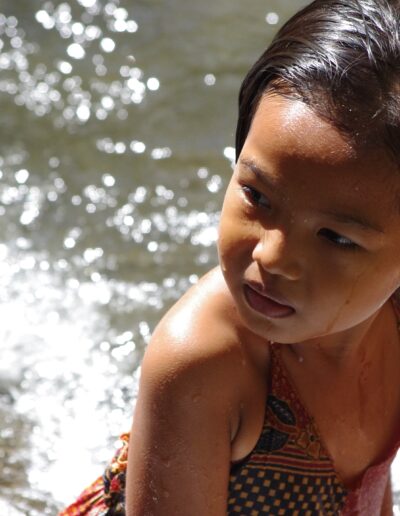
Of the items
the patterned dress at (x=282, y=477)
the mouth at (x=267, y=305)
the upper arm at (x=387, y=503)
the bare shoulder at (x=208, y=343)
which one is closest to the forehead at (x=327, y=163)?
the mouth at (x=267, y=305)

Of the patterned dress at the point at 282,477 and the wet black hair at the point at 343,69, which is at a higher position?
the wet black hair at the point at 343,69

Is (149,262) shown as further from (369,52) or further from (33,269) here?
(369,52)

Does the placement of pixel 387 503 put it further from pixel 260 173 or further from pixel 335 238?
pixel 260 173

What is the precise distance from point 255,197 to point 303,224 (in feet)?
0.38

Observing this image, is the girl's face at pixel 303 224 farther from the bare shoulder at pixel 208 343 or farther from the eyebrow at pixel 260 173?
the bare shoulder at pixel 208 343

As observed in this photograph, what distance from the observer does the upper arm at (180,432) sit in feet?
7.00

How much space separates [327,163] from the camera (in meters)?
→ 1.91

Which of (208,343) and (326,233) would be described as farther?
(208,343)

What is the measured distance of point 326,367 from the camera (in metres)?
2.41

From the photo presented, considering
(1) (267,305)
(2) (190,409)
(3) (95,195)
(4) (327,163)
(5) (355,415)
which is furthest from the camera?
(3) (95,195)

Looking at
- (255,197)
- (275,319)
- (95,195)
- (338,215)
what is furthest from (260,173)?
(95,195)

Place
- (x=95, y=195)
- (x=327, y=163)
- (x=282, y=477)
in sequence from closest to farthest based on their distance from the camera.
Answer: (x=327, y=163), (x=282, y=477), (x=95, y=195)

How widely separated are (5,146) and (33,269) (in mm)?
861

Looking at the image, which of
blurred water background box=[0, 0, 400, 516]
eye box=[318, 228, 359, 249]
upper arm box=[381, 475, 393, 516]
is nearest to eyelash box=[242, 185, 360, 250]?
eye box=[318, 228, 359, 249]
